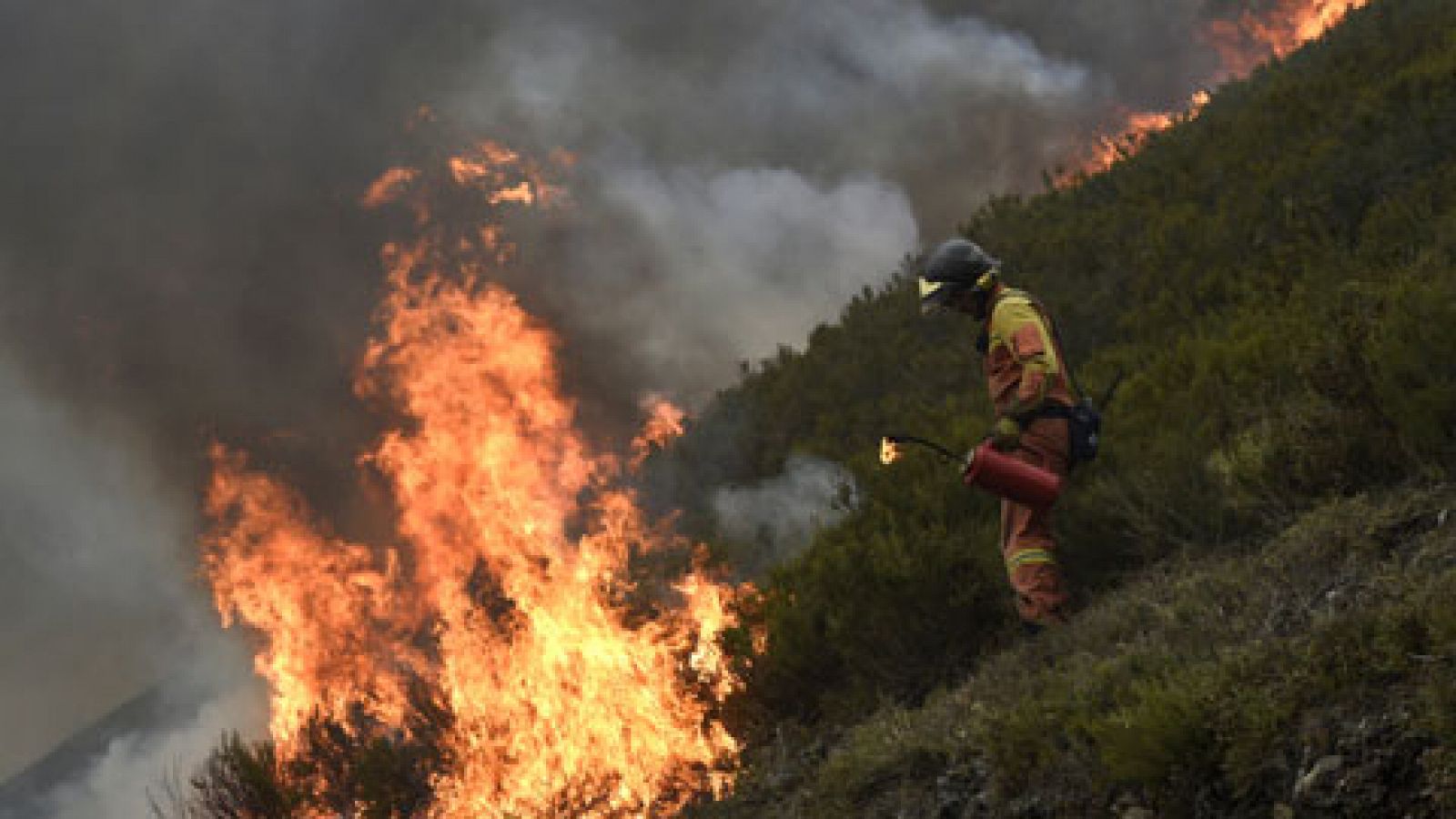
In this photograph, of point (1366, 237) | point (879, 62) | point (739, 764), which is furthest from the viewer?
point (879, 62)

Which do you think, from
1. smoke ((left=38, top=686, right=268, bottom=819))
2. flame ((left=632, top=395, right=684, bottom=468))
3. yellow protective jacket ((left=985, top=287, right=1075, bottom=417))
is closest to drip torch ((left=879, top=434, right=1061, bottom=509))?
yellow protective jacket ((left=985, top=287, right=1075, bottom=417))

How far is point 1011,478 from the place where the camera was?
224 inches

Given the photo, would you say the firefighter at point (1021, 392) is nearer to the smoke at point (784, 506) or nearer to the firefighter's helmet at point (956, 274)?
the firefighter's helmet at point (956, 274)

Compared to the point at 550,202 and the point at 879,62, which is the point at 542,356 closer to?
the point at 550,202

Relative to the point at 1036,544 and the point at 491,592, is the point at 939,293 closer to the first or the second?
the point at 1036,544

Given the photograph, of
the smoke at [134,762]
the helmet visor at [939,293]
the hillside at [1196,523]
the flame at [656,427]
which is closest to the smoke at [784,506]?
the hillside at [1196,523]

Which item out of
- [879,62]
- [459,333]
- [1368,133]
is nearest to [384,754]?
[459,333]

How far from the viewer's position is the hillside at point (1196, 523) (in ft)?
10.6

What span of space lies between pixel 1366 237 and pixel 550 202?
38.5ft

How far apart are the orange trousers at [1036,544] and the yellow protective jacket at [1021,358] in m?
0.17

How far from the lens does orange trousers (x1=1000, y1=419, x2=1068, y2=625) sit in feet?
18.8

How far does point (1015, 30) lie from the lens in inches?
1240

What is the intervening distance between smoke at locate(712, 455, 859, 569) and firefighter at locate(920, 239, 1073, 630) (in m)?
2.60

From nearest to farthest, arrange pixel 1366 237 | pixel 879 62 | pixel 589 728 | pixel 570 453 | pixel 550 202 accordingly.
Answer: pixel 589 728 < pixel 1366 237 < pixel 570 453 < pixel 550 202 < pixel 879 62
